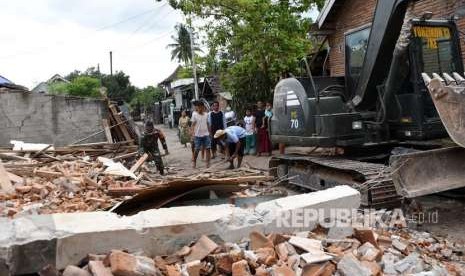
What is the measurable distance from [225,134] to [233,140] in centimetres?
29

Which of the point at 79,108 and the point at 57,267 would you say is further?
the point at 79,108

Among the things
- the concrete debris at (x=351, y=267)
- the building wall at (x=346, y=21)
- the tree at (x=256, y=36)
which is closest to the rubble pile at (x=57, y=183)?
the concrete debris at (x=351, y=267)

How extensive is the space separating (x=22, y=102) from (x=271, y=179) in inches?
364

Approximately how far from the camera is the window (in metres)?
7.75

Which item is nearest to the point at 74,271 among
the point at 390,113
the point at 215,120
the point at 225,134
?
the point at 390,113

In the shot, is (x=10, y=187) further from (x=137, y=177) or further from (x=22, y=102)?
(x=22, y=102)

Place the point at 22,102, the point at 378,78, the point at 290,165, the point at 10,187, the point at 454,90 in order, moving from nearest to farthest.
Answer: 1. the point at 454,90
2. the point at 378,78
3. the point at 10,187
4. the point at 290,165
5. the point at 22,102

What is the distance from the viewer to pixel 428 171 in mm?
5898

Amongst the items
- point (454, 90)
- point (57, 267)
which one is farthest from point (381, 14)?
point (57, 267)

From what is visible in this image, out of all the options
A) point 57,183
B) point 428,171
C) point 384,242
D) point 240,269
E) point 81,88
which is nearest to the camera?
point 240,269

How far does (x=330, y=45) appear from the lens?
48.2ft

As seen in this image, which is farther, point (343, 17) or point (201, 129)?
point (343, 17)

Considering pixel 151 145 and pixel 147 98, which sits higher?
pixel 147 98

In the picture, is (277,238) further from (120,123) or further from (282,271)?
(120,123)
